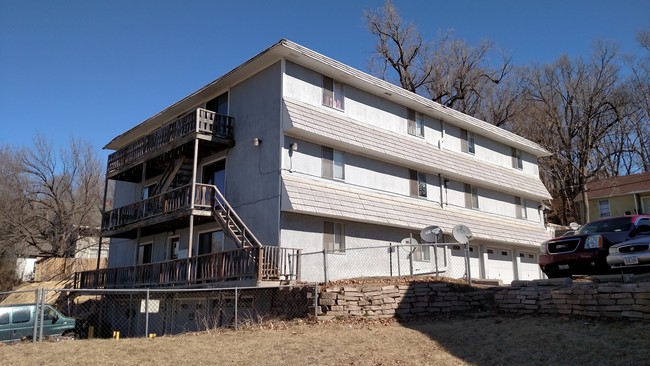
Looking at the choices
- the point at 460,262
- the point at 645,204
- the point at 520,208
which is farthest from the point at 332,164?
the point at 645,204

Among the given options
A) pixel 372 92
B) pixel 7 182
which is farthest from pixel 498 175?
pixel 7 182

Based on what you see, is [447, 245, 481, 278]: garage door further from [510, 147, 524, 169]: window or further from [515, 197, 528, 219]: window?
[510, 147, 524, 169]: window

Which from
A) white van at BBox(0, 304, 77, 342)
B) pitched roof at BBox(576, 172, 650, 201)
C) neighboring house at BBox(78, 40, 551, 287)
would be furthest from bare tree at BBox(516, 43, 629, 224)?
white van at BBox(0, 304, 77, 342)

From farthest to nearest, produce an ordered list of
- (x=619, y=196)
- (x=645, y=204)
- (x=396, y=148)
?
1. (x=619, y=196)
2. (x=645, y=204)
3. (x=396, y=148)

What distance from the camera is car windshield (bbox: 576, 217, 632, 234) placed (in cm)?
1398

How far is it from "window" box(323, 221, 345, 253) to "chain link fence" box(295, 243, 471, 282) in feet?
0.95

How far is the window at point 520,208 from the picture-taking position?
96.5 ft

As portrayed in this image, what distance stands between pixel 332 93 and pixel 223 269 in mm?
8262

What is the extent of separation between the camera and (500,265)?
26625 millimetres

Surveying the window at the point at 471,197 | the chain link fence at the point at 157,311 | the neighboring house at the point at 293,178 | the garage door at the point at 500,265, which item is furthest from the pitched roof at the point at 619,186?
the chain link fence at the point at 157,311

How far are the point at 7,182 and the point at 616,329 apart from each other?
43.1 m

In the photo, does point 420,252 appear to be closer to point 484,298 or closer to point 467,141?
point 484,298

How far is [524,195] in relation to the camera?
97.8ft

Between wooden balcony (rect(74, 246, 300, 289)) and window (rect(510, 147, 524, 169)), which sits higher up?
window (rect(510, 147, 524, 169))
